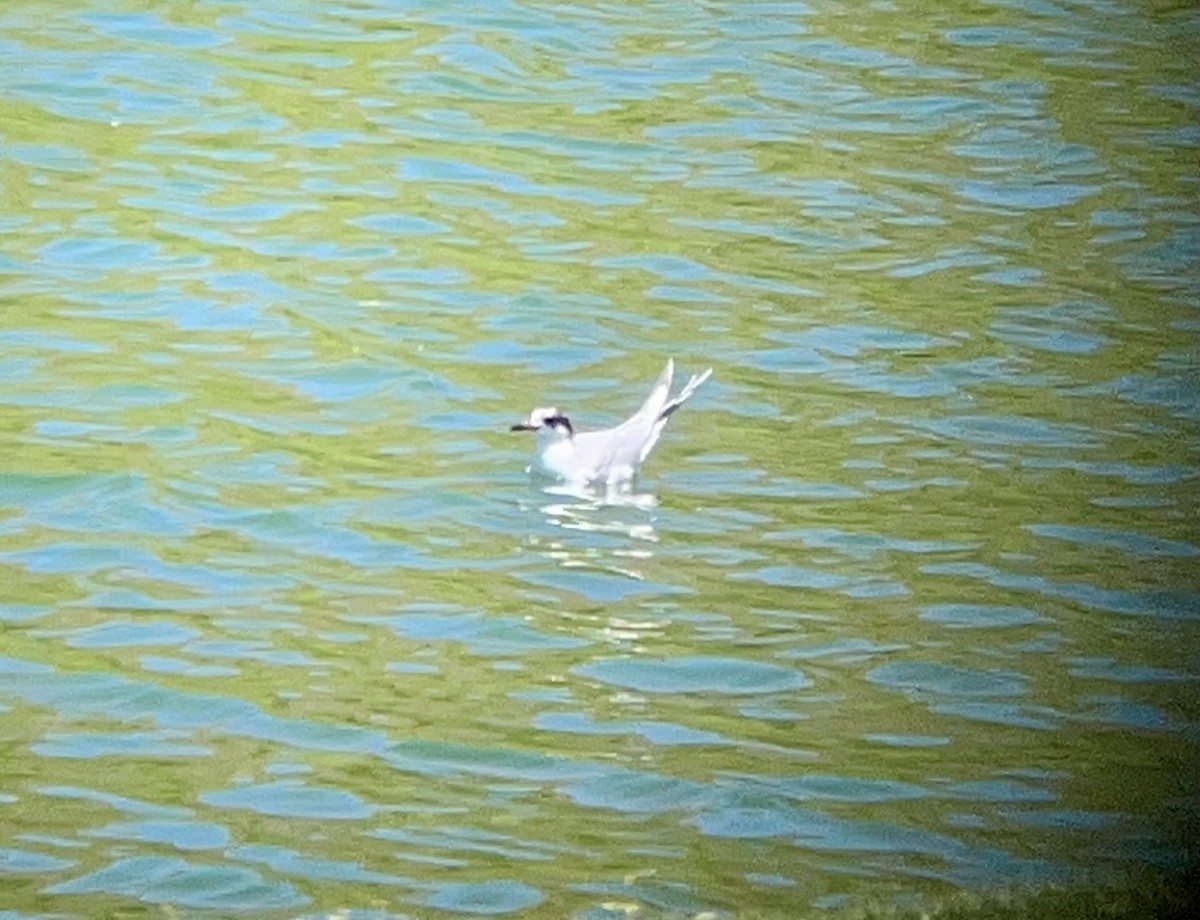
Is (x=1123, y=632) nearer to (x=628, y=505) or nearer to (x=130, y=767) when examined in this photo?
(x=628, y=505)

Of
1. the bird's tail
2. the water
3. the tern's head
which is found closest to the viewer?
the water

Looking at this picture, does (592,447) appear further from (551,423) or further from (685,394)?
(685,394)

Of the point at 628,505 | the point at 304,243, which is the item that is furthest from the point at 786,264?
the point at 628,505

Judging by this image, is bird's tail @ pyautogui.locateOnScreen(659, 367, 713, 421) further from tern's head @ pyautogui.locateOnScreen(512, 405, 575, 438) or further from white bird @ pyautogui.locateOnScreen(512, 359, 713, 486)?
tern's head @ pyautogui.locateOnScreen(512, 405, 575, 438)

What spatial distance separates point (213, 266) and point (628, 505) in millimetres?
2378

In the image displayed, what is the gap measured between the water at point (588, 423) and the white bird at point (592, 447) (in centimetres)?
10

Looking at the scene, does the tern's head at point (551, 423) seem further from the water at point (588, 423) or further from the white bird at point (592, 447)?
the water at point (588, 423)

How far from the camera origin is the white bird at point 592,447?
733 centimetres

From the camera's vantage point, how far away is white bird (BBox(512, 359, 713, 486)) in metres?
7.33

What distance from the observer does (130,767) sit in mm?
5629

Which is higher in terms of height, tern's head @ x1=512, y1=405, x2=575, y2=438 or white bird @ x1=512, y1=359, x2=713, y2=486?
tern's head @ x1=512, y1=405, x2=575, y2=438

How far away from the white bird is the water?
0.10 metres

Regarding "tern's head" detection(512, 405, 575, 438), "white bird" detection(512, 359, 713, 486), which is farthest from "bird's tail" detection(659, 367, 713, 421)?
"tern's head" detection(512, 405, 575, 438)

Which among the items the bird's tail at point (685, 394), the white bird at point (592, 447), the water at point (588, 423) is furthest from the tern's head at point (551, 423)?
the bird's tail at point (685, 394)
